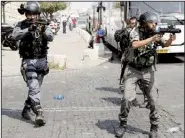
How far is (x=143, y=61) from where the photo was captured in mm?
5566

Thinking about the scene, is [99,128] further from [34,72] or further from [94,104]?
[94,104]

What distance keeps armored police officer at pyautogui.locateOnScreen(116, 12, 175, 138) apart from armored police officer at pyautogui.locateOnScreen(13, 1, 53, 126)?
1.30m

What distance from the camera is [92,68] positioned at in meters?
14.6

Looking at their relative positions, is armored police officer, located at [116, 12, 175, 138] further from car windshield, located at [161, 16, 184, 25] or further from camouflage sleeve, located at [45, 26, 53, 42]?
car windshield, located at [161, 16, 184, 25]

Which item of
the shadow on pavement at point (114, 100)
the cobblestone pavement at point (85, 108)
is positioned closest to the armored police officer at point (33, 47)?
the cobblestone pavement at point (85, 108)

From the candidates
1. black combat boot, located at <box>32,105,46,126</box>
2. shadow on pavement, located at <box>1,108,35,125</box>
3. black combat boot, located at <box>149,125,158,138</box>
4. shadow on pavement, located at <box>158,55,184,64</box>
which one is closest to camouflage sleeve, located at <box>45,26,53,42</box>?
black combat boot, located at <box>32,105,46,126</box>

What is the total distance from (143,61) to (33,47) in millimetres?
1718

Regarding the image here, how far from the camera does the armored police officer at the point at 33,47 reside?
627cm

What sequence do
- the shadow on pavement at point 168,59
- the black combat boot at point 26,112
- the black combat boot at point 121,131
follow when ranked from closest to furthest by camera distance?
the black combat boot at point 121,131 → the black combat boot at point 26,112 → the shadow on pavement at point 168,59

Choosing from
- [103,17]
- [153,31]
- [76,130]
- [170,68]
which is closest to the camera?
[153,31]

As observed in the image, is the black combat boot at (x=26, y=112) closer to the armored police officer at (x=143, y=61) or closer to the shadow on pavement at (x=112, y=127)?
the shadow on pavement at (x=112, y=127)

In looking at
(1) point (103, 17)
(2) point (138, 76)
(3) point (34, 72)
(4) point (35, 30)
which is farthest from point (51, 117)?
(1) point (103, 17)

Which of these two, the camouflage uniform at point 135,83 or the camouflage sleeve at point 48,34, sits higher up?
the camouflage sleeve at point 48,34

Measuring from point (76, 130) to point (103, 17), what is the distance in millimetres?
20508
